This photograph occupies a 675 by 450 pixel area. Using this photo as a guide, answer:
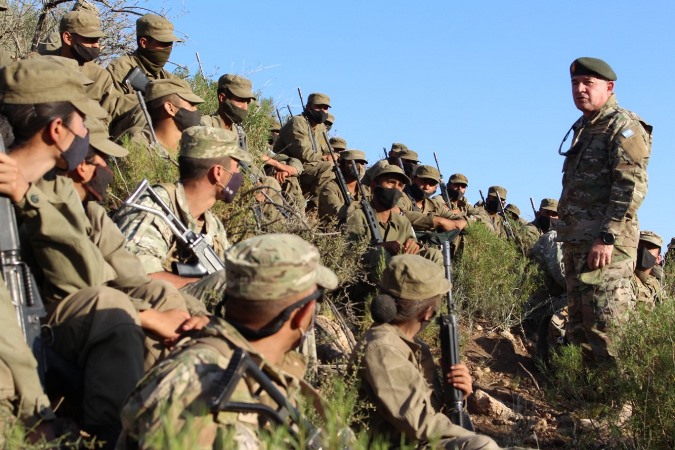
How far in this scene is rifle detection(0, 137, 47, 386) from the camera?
3467 mm

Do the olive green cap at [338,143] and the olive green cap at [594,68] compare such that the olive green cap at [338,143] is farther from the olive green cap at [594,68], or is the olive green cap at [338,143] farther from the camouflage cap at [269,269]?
the camouflage cap at [269,269]

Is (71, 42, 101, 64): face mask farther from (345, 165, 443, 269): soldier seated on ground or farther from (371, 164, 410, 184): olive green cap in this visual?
(371, 164, 410, 184): olive green cap

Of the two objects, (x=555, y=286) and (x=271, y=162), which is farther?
(x=555, y=286)

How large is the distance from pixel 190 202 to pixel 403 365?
5.98ft

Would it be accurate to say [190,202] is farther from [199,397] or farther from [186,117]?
[199,397]

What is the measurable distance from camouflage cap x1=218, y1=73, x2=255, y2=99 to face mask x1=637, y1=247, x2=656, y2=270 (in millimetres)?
4261

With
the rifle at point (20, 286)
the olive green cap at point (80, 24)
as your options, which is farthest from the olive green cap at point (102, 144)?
the olive green cap at point (80, 24)

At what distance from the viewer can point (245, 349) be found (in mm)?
2855

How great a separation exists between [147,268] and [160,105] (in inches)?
93.9

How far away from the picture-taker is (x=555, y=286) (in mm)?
10875

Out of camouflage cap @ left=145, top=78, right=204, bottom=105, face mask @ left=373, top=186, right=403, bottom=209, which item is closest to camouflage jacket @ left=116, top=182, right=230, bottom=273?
camouflage cap @ left=145, top=78, right=204, bottom=105

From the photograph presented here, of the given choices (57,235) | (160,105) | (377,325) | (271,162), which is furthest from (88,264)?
(271,162)

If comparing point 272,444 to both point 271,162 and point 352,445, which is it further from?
point 271,162

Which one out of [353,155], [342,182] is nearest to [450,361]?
[342,182]
